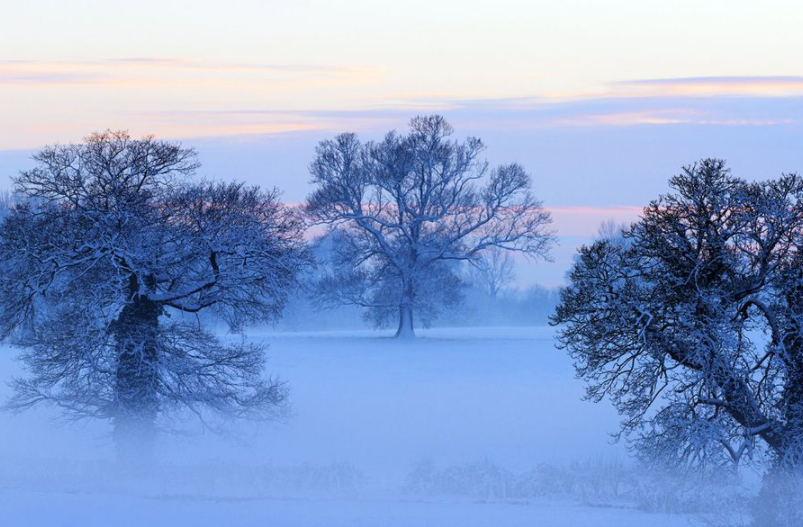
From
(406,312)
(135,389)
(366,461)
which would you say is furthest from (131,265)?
(406,312)

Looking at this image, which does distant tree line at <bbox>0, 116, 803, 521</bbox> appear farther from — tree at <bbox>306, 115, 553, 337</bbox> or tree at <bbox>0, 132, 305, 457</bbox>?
tree at <bbox>306, 115, 553, 337</bbox>

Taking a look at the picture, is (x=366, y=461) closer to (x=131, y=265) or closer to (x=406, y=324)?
(x=131, y=265)

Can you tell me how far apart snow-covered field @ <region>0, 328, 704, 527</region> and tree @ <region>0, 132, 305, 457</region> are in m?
2.02

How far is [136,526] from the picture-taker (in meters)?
16.5

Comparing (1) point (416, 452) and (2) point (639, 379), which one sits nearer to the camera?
(2) point (639, 379)

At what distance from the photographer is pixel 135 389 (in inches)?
920

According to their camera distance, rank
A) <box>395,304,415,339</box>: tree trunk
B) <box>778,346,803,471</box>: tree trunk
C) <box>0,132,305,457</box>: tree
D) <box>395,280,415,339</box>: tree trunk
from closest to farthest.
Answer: <box>778,346,803,471</box>: tree trunk < <box>0,132,305,457</box>: tree < <box>395,280,415,339</box>: tree trunk < <box>395,304,415,339</box>: tree trunk


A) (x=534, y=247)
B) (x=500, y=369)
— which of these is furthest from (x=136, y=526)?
(x=534, y=247)

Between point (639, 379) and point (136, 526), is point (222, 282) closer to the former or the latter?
point (136, 526)

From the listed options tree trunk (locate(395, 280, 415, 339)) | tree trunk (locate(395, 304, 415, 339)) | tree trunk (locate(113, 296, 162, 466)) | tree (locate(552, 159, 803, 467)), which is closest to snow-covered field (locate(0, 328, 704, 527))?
tree trunk (locate(113, 296, 162, 466))

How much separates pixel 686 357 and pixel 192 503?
9.12 meters

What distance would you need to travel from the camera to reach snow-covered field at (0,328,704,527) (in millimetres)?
17453

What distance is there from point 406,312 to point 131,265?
3360 cm

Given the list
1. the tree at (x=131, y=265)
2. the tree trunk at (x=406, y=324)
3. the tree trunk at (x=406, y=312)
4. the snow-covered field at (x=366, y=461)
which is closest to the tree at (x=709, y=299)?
the snow-covered field at (x=366, y=461)
